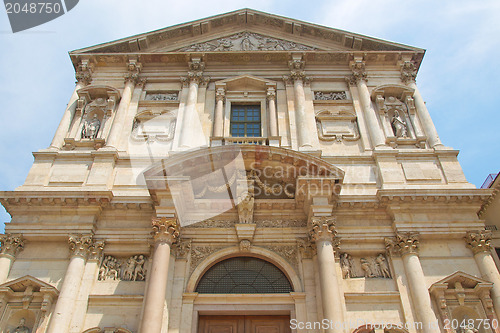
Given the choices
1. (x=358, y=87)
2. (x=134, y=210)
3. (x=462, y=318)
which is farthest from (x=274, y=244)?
(x=358, y=87)

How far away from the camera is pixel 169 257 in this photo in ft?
36.2

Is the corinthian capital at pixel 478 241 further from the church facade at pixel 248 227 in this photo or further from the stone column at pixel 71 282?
the stone column at pixel 71 282

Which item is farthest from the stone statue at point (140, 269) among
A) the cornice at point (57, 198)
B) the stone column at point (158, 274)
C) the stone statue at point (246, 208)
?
the stone statue at point (246, 208)

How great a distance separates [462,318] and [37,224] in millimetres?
11665

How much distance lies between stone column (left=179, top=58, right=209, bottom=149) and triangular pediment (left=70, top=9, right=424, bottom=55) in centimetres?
136

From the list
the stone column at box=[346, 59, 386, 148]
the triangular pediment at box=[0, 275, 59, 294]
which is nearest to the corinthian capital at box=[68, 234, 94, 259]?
the triangular pediment at box=[0, 275, 59, 294]

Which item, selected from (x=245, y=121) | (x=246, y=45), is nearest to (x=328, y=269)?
(x=245, y=121)

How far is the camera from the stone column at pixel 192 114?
14.3m

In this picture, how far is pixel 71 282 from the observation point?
10.9 m

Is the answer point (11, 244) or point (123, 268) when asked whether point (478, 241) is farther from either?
point (11, 244)

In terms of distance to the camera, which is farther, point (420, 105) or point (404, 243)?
point (420, 105)

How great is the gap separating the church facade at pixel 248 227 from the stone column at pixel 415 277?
0.18 ft

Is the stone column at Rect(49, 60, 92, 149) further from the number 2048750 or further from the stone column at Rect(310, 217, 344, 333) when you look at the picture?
the stone column at Rect(310, 217, 344, 333)

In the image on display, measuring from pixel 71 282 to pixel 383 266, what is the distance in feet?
27.2
